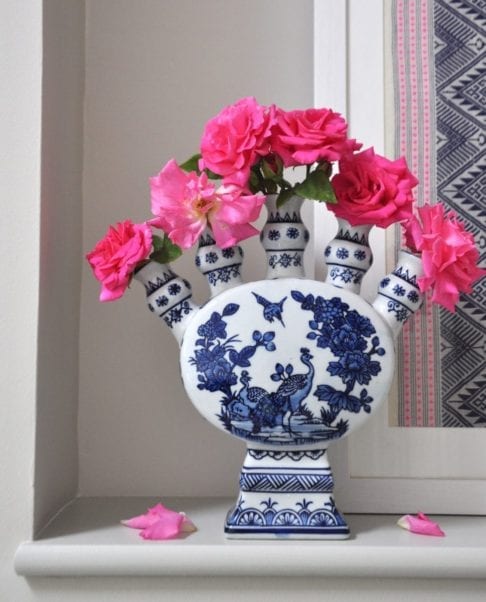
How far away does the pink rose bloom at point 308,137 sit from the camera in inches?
35.7

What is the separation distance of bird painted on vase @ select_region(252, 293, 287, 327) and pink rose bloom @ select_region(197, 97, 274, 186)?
14cm

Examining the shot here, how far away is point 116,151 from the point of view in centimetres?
124

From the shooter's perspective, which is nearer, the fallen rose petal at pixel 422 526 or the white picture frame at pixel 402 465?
the fallen rose petal at pixel 422 526

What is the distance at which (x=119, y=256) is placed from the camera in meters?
0.93

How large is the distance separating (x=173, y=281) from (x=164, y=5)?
21.1 inches

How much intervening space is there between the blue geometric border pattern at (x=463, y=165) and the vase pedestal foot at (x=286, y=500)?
0.86ft

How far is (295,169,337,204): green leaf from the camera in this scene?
923 mm

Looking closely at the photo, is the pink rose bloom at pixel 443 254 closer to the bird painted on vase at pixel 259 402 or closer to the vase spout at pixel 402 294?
the vase spout at pixel 402 294

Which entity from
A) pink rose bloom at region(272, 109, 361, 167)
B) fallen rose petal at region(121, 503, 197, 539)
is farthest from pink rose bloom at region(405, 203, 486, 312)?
fallen rose petal at region(121, 503, 197, 539)

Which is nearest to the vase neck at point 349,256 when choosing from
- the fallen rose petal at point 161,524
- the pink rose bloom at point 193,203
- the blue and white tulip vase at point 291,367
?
the blue and white tulip vase at point 291,367

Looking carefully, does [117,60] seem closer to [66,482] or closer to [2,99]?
[2,99]

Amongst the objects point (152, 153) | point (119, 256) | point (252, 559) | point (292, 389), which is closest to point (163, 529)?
point (252, 559)

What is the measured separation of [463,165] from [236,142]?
1.38 feet

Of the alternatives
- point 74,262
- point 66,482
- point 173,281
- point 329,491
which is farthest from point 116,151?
point 329,491
